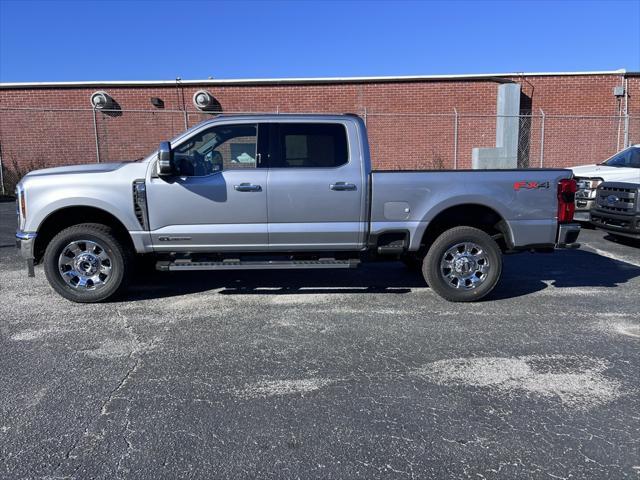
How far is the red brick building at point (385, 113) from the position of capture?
16094 mm

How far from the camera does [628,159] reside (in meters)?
10.4

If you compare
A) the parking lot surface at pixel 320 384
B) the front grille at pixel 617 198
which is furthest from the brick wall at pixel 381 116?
the parking lot surface at pixel 320 384

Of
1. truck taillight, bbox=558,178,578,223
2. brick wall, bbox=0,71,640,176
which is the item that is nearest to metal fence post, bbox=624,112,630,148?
brick wall, bbox=0,71,640,176

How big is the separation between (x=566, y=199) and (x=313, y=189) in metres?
2.84

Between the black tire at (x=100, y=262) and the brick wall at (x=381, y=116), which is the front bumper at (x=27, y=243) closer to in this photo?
the black tire at (x=100, y=262)

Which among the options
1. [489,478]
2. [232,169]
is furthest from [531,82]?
[489,478]

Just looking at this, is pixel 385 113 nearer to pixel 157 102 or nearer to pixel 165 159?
pixel 157 102

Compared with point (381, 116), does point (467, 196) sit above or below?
below

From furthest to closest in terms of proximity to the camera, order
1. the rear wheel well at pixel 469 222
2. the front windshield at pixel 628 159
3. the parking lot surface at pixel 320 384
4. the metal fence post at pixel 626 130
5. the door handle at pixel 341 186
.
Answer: the metal fence post at pixel 626 130 → the front windshield at pixel 628 159 → the rear wheel well at pixel 469 222 → the door handle at pixel 341 186 → the parking lot surface at pixel 320 384

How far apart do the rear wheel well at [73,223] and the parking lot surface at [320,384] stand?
2.19 ft

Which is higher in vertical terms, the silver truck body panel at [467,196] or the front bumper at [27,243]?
the silver truck body panel at [467,196]

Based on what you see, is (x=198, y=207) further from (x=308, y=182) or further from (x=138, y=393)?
(x=138, y=393)

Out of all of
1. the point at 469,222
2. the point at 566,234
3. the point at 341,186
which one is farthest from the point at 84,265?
the point at 566,234

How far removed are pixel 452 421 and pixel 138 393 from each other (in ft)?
7.05
